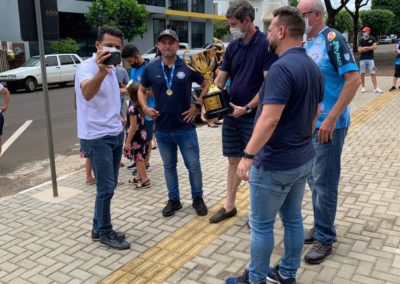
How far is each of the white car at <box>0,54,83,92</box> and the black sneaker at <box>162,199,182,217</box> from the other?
14.0 m

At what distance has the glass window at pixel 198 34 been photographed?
39719 millimetres

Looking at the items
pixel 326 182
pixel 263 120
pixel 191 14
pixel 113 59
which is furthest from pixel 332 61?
pixel 191 14

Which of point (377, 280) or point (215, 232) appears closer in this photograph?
point (377, 280)

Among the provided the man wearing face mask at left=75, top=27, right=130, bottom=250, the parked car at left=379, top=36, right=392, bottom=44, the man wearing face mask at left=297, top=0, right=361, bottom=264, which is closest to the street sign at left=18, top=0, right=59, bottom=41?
the man wearing face mask at left=75, top=27, right=130, bottom=250

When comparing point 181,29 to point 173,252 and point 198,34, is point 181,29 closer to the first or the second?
point 198,34

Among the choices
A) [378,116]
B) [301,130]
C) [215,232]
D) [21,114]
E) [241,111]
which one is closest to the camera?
[301,130]

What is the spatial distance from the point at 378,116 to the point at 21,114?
9.41m

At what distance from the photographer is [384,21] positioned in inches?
2798

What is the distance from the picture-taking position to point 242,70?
13.2ft

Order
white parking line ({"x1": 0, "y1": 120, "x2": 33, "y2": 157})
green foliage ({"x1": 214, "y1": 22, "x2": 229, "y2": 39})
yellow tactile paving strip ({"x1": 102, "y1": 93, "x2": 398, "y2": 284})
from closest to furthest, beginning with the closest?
yellow tactile paving strip ({"x1": 102, "y1": 93, "x2": 398, "y2": 284}), white parking line ({"x1": 0, "y1": 120, "x2": 33, "y2": 157}), green foliage ({"x1": 214, "y1": 22, "x2": 229, "y2": 39})

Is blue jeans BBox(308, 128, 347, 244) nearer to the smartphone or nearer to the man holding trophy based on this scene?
the man holding trophy

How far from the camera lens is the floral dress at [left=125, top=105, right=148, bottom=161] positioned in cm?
562

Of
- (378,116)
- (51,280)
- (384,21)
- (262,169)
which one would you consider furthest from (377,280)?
(384,21)

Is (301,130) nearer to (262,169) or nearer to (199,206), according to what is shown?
(262,169)
